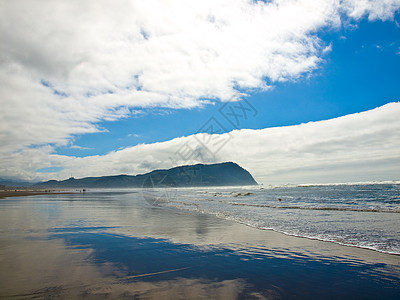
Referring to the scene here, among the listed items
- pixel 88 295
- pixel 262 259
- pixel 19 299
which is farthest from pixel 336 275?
pixel 19 299

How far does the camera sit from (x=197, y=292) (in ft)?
17.2

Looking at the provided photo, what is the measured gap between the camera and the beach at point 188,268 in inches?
207

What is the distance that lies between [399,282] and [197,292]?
4833mm

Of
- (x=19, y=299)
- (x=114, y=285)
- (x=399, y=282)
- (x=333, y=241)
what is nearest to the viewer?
(x=19, y=299)

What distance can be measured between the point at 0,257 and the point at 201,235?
24.4 ft

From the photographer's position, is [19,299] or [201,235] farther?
[201,235]

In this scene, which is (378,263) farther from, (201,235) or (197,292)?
(201,235)

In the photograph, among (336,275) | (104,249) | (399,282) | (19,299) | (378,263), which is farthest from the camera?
(104,249)

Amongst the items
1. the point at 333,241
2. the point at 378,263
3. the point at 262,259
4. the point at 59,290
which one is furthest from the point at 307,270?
A: the point at 59,290

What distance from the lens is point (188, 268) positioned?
6.89m

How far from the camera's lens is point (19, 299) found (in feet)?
15.7

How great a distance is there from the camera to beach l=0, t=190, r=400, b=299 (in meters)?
5.27

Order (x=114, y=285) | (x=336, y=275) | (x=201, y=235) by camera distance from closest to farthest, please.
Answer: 1. (x=114, y=285)
2. (x=336, y=275)
3. (x=201, y=235)

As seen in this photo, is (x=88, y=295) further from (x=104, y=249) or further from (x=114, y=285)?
(x=104, y=249)
